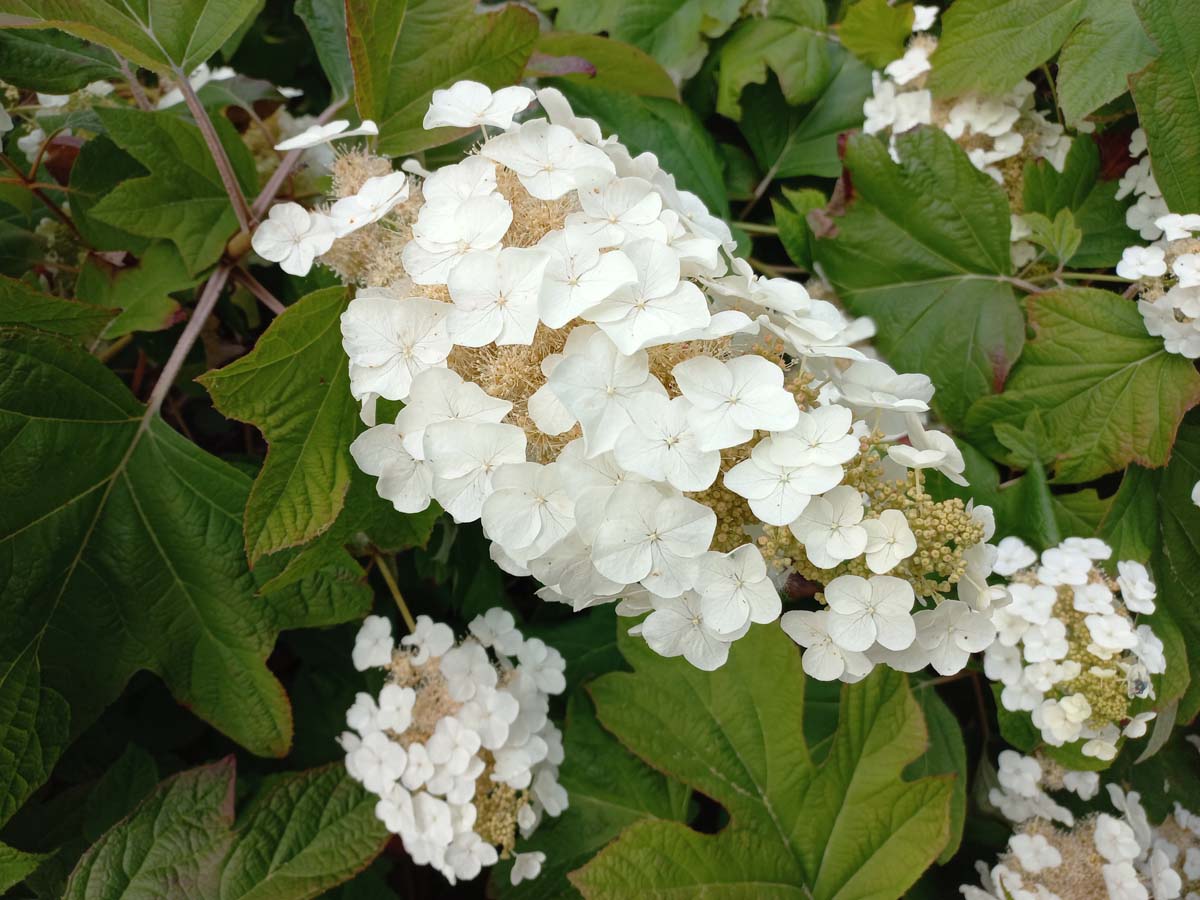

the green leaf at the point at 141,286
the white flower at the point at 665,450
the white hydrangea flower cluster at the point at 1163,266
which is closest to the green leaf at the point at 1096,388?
the white hydrangea flower cluster at the point at 1163,266

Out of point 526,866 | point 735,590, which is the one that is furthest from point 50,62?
point 526,866

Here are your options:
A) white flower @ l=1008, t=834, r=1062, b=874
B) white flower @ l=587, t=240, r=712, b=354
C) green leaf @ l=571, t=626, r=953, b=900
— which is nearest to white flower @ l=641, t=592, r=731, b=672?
white flower @ l=587, t=240, r=712, b=354

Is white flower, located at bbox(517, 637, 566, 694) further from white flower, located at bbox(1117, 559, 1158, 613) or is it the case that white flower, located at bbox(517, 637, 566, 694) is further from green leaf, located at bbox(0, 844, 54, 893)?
white flower, located at bbox(1117, 559, 1158, 613)

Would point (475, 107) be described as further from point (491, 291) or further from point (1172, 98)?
point (1172, 98)

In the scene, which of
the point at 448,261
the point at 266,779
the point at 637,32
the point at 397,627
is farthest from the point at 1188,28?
the point at 266,779

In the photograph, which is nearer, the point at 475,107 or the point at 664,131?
the point at 475,107

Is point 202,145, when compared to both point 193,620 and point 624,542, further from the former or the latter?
point 624,542
